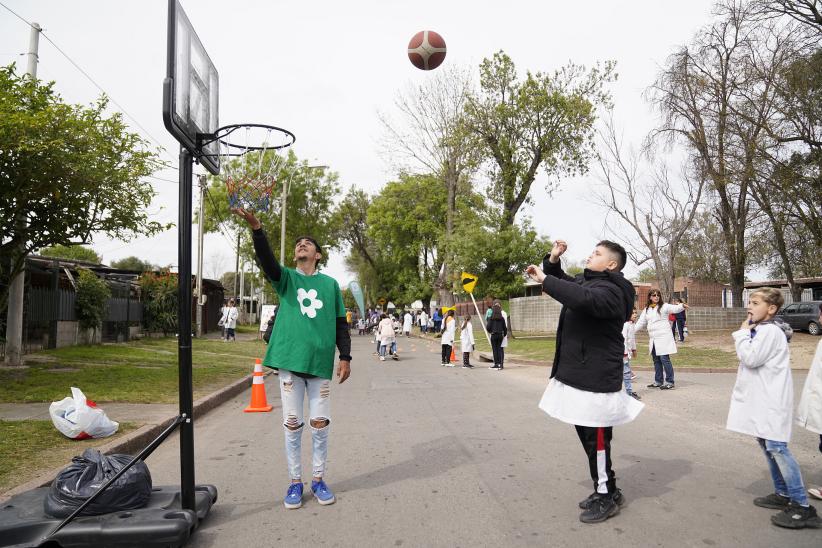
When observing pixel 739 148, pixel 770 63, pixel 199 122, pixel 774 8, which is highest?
pixel 774 8

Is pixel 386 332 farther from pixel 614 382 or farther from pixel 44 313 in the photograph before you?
pixel 614 382

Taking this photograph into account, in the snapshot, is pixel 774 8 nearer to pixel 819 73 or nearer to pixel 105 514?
pixel 819 73

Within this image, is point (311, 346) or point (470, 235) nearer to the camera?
point (311, 346)

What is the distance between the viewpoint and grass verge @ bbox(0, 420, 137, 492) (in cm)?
500

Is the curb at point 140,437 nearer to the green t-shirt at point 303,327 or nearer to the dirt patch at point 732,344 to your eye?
the green t-shirt at point 303,327

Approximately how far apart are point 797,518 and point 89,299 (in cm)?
1883

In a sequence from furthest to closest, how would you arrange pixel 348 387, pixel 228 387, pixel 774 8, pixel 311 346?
pixel 774 8 < pixel 348 387 < pixel 228 387 < pixel 311 346

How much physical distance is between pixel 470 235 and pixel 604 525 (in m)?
25.2

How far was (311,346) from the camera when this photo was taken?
15.0 feet

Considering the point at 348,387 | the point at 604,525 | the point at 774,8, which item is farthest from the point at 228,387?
the point at 774,8

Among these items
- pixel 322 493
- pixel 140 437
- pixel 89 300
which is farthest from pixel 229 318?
pixel 322 493

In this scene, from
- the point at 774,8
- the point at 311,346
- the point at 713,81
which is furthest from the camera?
the point at 713,81

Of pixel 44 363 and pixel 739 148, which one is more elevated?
pixel 739 148

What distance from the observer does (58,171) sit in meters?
9.75
